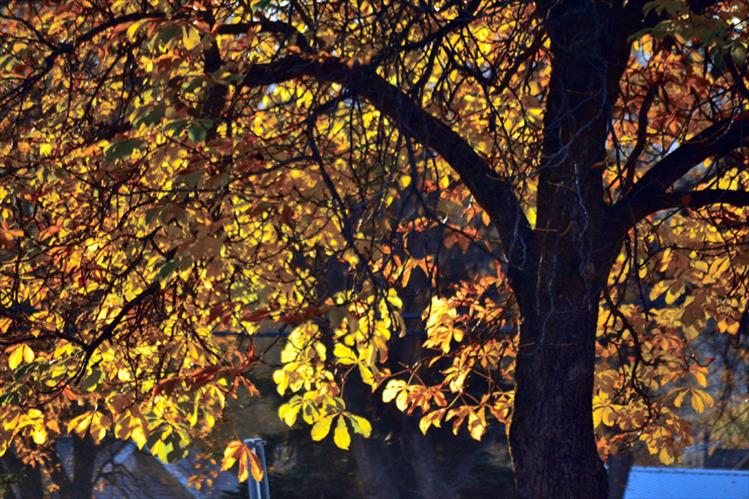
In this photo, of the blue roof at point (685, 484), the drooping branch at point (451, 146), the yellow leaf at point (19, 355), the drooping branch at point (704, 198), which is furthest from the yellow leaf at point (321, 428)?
the blue roof at point (685, 484)

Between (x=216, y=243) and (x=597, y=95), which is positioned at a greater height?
(x=597, y=95)

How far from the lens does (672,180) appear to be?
6145mm

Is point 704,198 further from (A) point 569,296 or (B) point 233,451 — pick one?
(B) point 233,451

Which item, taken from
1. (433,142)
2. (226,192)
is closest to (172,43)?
(226,192)

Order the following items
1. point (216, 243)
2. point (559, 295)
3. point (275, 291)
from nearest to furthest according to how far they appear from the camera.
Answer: point (216, 243) < point (559, 295) < point (275, 291)

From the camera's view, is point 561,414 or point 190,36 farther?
point 561,414

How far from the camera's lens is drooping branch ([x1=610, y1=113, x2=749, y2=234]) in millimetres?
5906

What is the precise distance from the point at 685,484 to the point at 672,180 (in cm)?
655

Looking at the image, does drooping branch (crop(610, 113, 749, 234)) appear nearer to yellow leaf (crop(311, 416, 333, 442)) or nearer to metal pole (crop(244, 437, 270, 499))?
yellow leaf (crop(311, 416, 333, 442))

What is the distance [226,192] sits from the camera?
5645 mm

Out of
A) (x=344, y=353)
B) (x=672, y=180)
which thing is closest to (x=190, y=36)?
(x=344, y=353)

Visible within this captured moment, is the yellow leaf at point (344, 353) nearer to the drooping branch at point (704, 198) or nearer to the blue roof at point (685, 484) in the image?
the drooping branch at point (704, 198)

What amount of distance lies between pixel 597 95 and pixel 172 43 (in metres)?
2.45

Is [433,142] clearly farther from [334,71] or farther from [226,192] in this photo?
[226,192]
